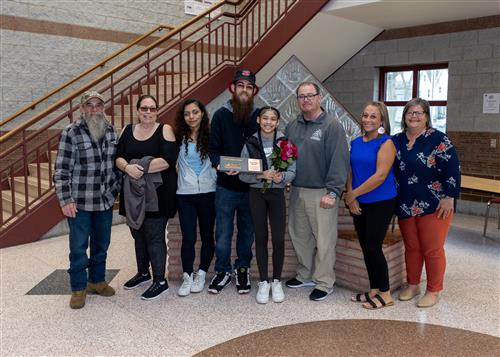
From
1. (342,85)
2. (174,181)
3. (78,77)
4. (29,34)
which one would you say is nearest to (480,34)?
(342,85)

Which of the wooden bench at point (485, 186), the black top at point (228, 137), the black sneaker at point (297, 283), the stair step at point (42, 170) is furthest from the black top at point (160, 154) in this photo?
the wooden bench at point (485, 186)

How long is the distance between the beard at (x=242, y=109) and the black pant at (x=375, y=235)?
37.6 inches

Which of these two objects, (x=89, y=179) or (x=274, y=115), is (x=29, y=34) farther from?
(x=274, y=115)

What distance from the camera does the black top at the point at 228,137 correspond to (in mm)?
3006

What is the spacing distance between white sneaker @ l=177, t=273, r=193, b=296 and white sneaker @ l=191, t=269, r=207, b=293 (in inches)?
1.4

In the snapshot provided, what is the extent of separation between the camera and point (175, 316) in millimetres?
2840

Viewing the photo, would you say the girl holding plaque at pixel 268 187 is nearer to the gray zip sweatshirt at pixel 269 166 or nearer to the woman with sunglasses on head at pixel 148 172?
the gray zip sweatshirt at pixel 269 166

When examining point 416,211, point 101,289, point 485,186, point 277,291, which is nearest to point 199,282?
point 277,291

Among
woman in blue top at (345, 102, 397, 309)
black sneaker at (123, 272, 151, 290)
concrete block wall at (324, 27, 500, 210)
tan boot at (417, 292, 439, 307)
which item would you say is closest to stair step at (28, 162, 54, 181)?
black sneaker at (123, 272, 151, 290)

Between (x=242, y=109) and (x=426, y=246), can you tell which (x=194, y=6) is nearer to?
(x=242, y=109)

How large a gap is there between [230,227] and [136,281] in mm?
885

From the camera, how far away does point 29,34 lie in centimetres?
585

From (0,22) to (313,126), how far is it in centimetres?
475

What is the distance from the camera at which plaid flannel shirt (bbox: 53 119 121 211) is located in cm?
279
